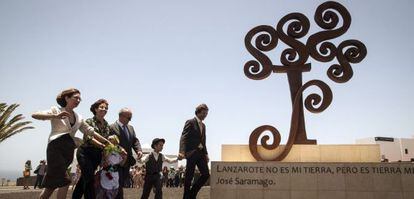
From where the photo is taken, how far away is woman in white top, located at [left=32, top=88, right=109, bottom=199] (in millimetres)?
4246

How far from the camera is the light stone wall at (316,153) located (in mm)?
7445

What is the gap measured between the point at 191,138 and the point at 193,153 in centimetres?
29

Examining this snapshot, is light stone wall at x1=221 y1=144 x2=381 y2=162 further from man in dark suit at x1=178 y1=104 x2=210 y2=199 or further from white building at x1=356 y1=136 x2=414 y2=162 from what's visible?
white building at x1=356 y1=136 x2=414 y2=162

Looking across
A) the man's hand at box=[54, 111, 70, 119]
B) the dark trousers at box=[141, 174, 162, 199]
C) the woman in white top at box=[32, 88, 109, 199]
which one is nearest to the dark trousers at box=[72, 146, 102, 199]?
the woman in white top at box=[32, 88, 109, 199]

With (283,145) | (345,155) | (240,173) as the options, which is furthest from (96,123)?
(345,155)

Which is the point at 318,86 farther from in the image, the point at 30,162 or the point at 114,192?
the point at 30,162

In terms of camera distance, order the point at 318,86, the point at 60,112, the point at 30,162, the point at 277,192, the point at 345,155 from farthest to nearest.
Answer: the point at 30,162 → the point at 318,86 → the point at 345,155 → the point at 277,192 → the point at 60,112

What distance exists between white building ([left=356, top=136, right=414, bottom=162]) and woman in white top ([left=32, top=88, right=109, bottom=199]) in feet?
157

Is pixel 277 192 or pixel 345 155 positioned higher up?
pixel 345 155

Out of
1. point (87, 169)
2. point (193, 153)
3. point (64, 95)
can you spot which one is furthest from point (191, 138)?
point (64, 95)

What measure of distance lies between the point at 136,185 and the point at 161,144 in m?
14.4

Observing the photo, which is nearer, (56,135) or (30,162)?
(56,135)

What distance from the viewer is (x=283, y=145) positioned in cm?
786

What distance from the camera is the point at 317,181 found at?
6.85m
